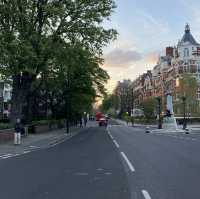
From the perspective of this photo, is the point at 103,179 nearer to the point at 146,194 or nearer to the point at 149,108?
the point at 146,194

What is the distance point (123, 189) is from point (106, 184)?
892 millimetres

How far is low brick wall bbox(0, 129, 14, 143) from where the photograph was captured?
109 feet

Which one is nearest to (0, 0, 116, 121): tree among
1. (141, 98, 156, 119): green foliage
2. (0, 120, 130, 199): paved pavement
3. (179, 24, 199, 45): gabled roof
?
(0, 120, 130, 199): paved pavement

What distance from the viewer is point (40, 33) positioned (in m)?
39.6

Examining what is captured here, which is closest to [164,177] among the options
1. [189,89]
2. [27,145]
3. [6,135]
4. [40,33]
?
[27,145]

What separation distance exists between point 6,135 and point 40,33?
9865 mm

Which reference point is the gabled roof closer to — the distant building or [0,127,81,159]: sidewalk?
the distant building

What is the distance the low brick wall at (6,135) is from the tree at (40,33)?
16.0 feet

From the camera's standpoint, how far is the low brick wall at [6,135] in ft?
109

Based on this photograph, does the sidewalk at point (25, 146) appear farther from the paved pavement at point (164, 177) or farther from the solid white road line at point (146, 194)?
the solid white road line at point (146, 194)

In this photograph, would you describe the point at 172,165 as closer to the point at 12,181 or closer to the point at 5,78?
the point at 12,181

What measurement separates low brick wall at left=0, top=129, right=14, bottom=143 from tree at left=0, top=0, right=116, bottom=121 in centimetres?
486

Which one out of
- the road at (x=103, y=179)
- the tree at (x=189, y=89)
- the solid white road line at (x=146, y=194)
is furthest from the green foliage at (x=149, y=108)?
the solid white road line at (x=146, y=194)

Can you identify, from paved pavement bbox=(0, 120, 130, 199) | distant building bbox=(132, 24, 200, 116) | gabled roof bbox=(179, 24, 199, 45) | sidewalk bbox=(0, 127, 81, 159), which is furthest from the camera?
gabled roof bbox=(179, 24, 199, 45)
